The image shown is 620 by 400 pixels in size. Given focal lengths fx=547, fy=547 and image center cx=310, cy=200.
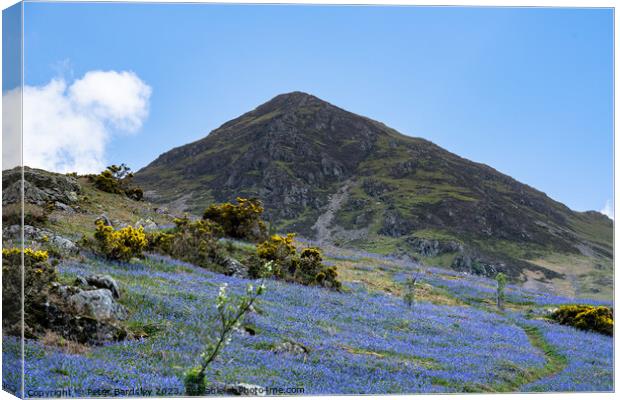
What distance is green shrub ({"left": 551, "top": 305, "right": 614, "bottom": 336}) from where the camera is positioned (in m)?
18.6

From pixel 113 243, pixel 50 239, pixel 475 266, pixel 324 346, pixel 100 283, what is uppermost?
pixel 50 239

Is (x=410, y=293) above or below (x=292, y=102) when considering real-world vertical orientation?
below

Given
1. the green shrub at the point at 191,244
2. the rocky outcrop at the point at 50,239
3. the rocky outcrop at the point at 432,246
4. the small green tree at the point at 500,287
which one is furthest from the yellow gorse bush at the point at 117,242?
the small green tree at the point at 500,287

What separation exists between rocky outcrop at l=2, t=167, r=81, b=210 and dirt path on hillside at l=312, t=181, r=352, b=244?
1427 centimetres

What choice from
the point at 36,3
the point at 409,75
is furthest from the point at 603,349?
the point at 36,3

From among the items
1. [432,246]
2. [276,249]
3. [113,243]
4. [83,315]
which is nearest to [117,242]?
[113,243]

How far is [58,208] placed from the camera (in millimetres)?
23625

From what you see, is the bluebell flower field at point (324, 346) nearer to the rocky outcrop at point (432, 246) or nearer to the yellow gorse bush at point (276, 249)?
the yellow gorse bush at point (276, 249)

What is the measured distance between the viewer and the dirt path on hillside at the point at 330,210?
109ft

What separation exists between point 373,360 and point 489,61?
31.2 ft

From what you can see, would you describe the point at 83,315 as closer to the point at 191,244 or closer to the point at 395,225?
the point at 191,244

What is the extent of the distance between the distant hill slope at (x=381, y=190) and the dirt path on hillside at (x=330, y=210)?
3.7 inches

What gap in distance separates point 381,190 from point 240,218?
28.9 feet

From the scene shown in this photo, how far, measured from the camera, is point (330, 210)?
33750 millimetres
